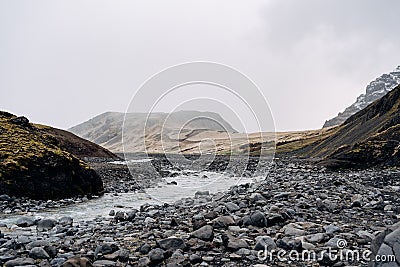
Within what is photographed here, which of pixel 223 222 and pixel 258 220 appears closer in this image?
pixel 258 220

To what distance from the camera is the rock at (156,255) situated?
600 centimetres

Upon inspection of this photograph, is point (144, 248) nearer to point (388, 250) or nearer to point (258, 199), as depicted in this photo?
point (388, 250)

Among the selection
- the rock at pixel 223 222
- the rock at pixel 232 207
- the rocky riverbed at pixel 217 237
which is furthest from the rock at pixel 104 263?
the rock at pixel 232 207

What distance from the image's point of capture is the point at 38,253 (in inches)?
257

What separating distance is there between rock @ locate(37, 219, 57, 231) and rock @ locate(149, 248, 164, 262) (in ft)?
17.7

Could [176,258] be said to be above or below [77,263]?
below

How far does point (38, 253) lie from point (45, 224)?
408 cm

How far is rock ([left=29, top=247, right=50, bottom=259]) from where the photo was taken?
6497mm

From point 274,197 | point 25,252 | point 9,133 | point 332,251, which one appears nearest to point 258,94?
point 274,197

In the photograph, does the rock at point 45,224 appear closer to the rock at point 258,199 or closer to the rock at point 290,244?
the rock at point 258,199

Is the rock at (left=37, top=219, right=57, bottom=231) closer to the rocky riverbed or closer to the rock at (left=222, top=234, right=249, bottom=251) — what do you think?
the rocky riverbed

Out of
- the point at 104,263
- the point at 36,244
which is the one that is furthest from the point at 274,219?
the point at 36,244

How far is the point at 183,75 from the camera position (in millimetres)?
13719

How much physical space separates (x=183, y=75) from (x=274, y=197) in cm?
602
